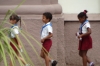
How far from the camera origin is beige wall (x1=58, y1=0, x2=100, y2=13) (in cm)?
862

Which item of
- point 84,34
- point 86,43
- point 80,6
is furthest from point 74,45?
point 84,34

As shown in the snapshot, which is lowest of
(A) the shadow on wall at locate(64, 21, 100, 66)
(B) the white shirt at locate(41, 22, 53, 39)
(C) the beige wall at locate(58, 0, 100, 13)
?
(A) the shadow on wall at locate(64, 21, 100, 66)

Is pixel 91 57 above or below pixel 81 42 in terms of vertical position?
below

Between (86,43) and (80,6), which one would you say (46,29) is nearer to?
(86,43)

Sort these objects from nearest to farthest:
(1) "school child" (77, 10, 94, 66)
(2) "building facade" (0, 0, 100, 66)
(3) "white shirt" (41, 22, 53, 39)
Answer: (3) "white shirt" (41, 22, 53, 39) < (1) "school child" (77, 10, 94, 66) < (2) "building facade" (0, 0, 100, 66)

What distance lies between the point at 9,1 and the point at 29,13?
563mm

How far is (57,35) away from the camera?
796 centimetres

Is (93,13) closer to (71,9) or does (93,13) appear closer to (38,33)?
(71,9)

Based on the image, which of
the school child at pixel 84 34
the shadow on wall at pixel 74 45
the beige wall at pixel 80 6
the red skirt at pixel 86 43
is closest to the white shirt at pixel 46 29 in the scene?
the school child at pixel 84 34

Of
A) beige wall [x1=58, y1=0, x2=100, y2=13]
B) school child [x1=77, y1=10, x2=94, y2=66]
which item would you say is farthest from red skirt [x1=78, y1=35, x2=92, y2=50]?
beige wall [x1=58, y1=0, x2=100, y2=13]

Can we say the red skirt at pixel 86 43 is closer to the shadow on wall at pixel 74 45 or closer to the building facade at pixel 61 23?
the building facade at pixel 61 23

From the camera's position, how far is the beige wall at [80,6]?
28.3 feet

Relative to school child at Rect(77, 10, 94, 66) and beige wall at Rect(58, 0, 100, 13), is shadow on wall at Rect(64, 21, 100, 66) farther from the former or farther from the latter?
school child at Rect(77, 10, 94, 66)

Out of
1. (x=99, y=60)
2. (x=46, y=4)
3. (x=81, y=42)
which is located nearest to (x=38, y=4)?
(x=46, y=4)
